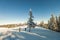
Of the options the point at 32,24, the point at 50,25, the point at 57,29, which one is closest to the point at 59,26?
the point at 57,29

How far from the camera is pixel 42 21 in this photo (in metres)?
81.5

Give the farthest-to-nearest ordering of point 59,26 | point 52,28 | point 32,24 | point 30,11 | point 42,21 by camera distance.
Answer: point 42,21, point 52,28, point 59,26, point 32,24, point 30,11

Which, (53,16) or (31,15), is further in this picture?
(53,16)

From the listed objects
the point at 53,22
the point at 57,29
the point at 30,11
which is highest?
the point at 30,11

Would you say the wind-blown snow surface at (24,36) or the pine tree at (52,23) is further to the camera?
the pine tree at (52,23)

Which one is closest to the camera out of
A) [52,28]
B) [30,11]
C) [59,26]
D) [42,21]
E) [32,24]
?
[30,11]

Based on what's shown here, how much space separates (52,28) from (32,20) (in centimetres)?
2323

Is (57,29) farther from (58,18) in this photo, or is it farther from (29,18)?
(29,18)

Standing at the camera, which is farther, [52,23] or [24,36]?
[52,23]

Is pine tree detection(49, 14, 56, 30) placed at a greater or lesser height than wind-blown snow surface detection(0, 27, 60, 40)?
greater

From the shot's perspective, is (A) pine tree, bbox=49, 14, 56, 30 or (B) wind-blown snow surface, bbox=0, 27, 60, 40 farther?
(A) pine tree, bbox=49, 14, 56, 30

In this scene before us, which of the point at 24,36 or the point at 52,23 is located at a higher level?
the point at 52,23

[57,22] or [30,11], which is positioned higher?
[30,11]

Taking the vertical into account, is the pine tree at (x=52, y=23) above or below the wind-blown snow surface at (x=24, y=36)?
above
